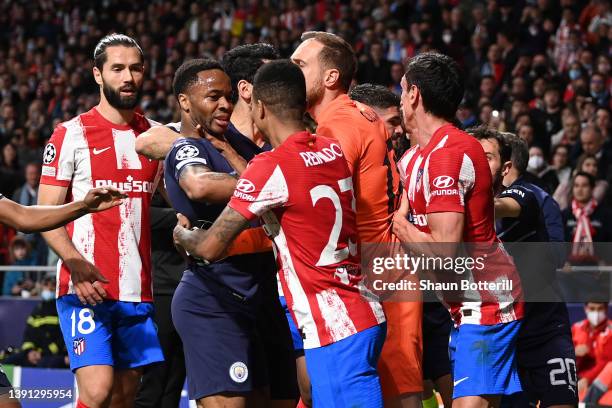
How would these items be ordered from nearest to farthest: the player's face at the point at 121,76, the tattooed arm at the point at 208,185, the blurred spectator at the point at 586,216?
1. the tattooed arm at the point at 208,185
2. the player's face at the point at 121,76
3. the blurred spectator at the point at 586,216

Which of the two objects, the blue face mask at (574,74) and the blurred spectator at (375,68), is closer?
the blue face mask at (574,74)

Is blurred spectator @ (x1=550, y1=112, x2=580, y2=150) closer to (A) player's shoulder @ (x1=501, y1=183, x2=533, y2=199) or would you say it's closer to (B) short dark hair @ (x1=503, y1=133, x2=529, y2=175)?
(B) short dark hair @ (x1=503, y1=133, x2=529, y2=175)

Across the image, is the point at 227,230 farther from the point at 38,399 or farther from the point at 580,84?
the point at 580,84

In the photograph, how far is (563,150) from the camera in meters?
12.0

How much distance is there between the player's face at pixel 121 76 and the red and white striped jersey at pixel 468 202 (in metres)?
1.80

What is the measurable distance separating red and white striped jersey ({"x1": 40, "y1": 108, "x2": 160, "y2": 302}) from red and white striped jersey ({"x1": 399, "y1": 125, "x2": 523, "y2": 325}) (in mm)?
1696

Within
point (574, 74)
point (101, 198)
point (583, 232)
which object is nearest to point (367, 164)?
point (101, 198)

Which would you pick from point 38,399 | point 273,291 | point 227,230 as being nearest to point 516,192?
point 273,291

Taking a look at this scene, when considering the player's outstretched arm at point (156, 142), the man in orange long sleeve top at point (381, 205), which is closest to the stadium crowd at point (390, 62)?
the man in orange long sleeve top at point (381, 205)

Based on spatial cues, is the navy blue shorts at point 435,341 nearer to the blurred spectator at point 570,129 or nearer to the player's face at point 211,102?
the player's face at point 211,102

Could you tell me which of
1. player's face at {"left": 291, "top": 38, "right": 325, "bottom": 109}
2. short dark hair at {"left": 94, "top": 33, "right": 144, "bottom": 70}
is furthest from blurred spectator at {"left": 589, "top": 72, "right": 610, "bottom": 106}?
short dark hair at {"left": 94, "top": 33, "right": 144, "bottom": 70}

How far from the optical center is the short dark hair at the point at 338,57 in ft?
19.1

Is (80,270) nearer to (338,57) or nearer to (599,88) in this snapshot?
(338,57)

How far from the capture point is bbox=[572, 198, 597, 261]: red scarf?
10250 mm
